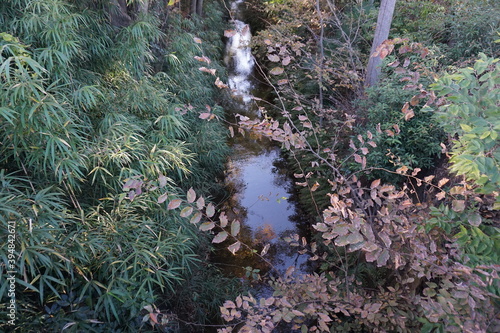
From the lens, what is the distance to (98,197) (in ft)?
10.7

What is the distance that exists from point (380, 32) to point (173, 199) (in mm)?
4703

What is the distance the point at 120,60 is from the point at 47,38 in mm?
1032

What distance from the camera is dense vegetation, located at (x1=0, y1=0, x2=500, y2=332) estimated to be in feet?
6.12

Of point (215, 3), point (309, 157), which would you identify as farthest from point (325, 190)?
point (215, 3)

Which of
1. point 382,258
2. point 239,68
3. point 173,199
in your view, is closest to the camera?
point 382,258

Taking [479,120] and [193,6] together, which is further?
[193,6]

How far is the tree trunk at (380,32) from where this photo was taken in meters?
5.43

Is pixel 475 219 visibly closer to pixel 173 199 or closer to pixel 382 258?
pixel 382 258

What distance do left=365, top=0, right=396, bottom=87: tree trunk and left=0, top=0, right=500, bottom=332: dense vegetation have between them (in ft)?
1.77

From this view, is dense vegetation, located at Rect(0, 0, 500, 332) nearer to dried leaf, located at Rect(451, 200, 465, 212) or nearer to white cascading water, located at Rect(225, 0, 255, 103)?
dried leaf, located at Rect(451, 200, 465, 212)

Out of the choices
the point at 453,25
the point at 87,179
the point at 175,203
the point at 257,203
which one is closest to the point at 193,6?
the point at 257,203

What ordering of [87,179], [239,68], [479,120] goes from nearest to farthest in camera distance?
1. [479,120]
2. [87,179]
3. [239,68]

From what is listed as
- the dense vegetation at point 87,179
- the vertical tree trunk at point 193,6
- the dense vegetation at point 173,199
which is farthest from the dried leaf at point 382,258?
the vertical tree trunk at point 193,6

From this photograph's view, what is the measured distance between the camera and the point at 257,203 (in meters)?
6.04
